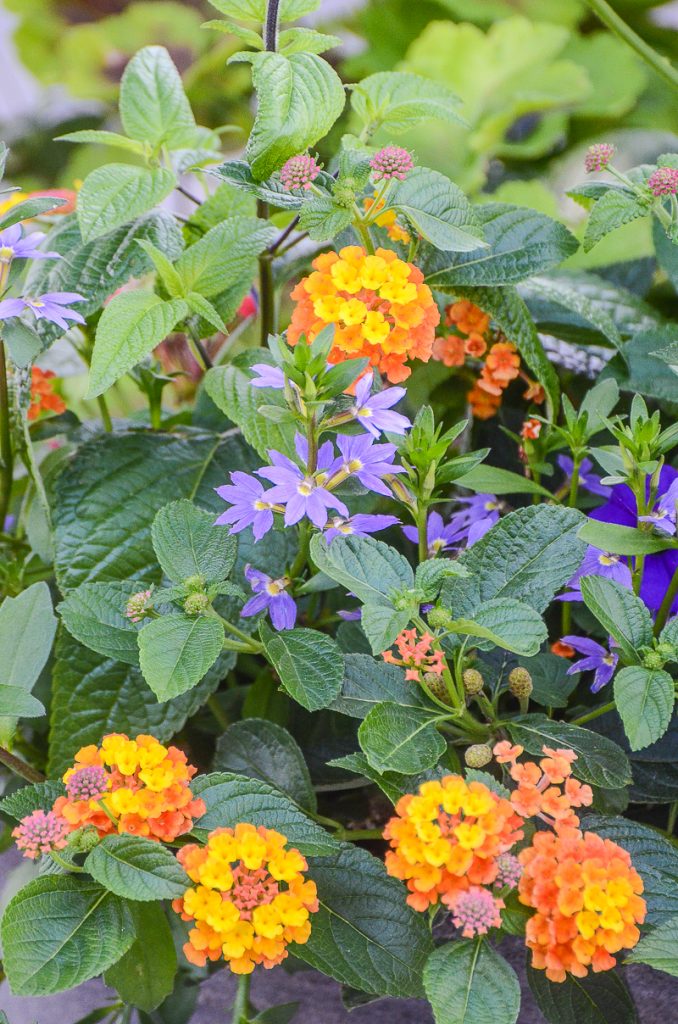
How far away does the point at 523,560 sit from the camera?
1.43ft

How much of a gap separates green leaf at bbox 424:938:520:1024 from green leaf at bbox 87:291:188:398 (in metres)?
0.27

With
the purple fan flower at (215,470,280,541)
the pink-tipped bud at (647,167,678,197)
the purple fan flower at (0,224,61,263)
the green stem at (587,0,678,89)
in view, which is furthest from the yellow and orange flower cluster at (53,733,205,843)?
the green stem at (587,0,678,89)

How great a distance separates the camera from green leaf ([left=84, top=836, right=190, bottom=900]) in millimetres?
365

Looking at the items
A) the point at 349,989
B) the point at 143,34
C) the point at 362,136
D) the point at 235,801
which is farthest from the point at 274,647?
the point at 143,34

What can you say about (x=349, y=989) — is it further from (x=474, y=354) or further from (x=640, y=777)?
(x=474, y=354)

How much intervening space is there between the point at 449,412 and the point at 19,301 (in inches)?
10.9

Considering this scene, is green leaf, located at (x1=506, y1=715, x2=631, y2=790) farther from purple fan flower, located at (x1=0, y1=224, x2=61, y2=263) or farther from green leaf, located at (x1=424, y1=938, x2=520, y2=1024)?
purple fan flower, located at (x1=0, y1=224, x2=61, y2=263)

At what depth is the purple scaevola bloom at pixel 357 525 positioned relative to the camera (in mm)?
435

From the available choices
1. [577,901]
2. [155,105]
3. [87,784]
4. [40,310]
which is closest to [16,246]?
[40,310]

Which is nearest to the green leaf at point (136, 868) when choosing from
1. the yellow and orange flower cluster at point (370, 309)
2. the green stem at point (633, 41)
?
the yellow and orange flower cluster at point (370, 309)

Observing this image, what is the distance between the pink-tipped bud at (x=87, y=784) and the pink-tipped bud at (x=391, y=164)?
0.92 feet

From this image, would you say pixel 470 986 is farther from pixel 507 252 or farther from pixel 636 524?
pixel 507 252

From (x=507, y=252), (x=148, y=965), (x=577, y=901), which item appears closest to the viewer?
(x=577, y=901)

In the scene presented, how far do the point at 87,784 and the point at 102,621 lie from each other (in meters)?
0.09
